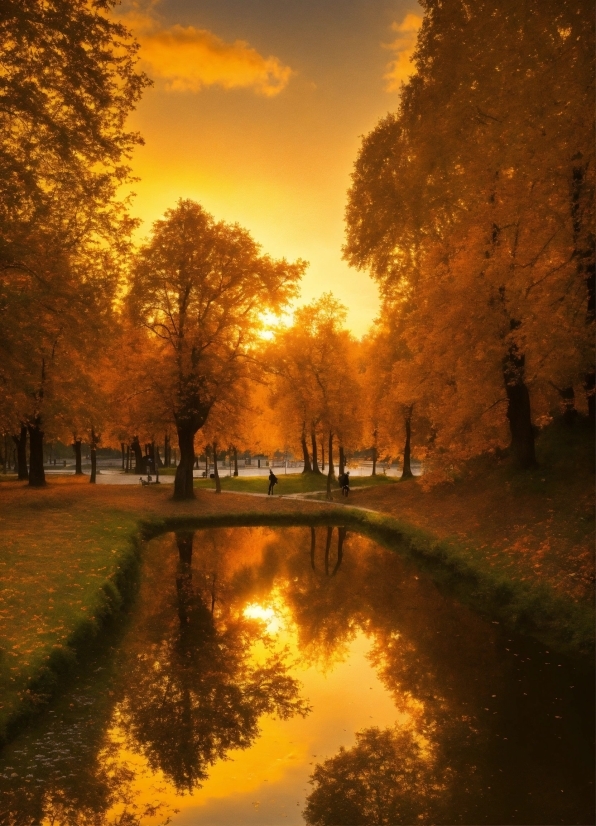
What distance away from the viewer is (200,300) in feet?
104

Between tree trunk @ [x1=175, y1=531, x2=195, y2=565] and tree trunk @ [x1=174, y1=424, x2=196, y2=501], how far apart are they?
617 cm

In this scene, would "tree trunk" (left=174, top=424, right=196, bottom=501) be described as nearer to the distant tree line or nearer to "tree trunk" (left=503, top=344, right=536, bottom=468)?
the distant tree line

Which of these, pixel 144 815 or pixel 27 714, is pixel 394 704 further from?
pixel 27 714

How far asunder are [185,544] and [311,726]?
15596mm

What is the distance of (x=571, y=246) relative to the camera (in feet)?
49.4

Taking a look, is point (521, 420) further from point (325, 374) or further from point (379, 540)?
point (325, 374)

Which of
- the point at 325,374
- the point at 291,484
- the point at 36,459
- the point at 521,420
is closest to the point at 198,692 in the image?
the point at 521,420

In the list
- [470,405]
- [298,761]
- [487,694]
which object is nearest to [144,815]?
[298,761]

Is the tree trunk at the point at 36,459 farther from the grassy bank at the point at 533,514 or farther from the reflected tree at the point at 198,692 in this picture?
the reflected tree at the point at 198,692

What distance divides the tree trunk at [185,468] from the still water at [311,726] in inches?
654

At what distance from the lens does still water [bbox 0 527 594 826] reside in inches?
301

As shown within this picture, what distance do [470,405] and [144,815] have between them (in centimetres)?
1914

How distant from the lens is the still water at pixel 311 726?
7652mm

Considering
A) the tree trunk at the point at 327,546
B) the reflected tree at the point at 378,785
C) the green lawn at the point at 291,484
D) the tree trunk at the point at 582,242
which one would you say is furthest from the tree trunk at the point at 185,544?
the tree trunk at the point at 582,242
